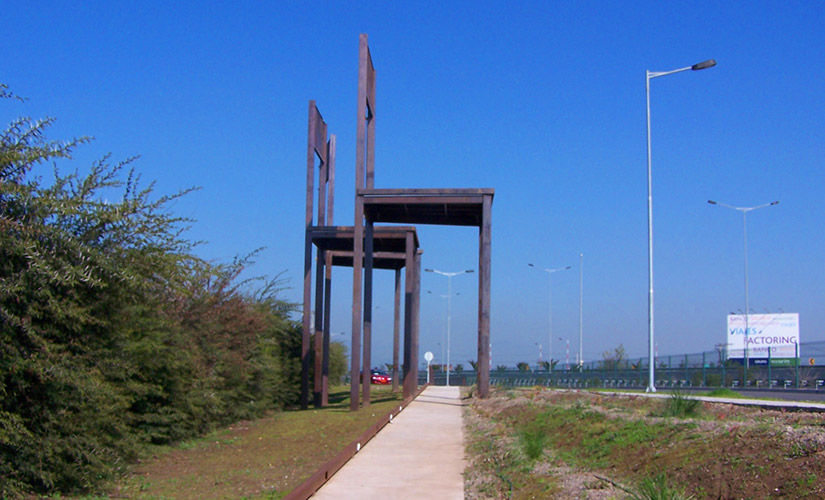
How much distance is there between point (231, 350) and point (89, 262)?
10.9 m

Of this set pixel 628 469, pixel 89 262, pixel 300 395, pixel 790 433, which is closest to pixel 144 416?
pixel 89 262

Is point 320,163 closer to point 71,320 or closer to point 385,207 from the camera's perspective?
point 385,207

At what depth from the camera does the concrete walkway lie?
1070 centimetres

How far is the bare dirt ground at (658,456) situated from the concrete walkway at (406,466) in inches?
15.4

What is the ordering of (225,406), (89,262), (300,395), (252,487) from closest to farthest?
(89,262) < (252,487) < (225,406) < (300,395)

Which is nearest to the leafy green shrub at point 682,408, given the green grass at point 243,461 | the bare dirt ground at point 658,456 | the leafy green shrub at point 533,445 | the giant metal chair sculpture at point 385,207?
the bare dirt ground at point 658,456

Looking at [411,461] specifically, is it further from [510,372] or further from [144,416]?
[510,372]

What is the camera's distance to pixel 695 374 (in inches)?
1617

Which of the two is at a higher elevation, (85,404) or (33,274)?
(33,274)

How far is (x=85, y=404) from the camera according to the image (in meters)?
10.1

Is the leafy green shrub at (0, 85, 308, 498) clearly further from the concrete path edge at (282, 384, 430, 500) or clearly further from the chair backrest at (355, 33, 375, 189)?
the chair backrest at (355, 33, 375, 189)

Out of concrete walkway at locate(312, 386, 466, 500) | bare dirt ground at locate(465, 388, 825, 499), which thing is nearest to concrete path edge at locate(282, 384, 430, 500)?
concrete walkway at locate(312, 386, 466, 500)

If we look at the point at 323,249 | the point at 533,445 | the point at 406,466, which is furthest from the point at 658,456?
the point at 323,249

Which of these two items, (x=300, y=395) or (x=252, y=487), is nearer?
(x=252, y=487)
